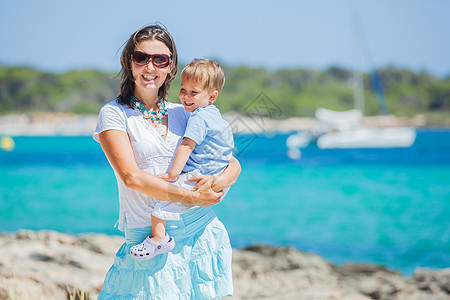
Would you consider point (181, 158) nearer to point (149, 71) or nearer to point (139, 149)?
point (139, 149)

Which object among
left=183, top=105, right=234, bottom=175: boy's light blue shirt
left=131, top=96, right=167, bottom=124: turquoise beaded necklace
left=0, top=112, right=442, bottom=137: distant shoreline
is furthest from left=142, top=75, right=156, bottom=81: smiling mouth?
left=0, top=112, right=442, bottom=137: distant shoreline

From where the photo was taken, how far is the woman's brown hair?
2.03 metres

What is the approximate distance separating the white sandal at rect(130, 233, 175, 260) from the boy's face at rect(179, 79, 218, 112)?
602mm

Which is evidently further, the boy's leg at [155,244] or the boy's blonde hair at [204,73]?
the boy's blonde hair at [204,73]

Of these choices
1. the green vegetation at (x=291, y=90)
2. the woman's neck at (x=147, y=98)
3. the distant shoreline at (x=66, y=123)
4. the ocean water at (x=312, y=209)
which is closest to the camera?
the woman's neck at (x=147, y=98)

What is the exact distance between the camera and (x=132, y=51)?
2027 millimetres

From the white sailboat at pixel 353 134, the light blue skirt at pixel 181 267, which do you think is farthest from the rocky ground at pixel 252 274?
the white sailboat at pixel 353 134

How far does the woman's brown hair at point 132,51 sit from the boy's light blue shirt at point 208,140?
11.5 inches

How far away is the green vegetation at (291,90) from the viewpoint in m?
65.9

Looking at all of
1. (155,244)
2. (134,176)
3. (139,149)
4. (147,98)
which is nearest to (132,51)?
(147,98)

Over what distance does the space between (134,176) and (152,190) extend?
9 centimetres

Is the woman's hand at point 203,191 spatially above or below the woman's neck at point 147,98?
below

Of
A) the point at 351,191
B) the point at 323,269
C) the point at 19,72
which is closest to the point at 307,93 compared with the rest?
the point at 19,72

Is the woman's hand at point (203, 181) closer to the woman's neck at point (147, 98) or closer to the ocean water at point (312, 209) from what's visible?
the woman's neck at point (147, 98)
